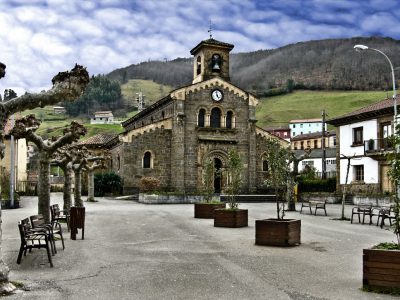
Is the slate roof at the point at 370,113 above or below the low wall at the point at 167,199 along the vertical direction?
above

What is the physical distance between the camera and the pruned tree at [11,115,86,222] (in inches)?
555

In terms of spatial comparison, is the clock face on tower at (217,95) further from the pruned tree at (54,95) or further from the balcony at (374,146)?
the pruned tree at (54,95)

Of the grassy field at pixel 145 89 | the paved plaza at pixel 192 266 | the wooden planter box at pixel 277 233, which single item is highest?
the grassy field at pixel 145 89

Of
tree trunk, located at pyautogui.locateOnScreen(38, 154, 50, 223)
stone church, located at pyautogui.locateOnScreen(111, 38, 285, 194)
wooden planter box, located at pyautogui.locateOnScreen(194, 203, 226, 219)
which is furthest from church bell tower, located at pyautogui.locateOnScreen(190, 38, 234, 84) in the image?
tree trunk, located at pyautogui.locateOnScreen(38, 154, 50, 223)

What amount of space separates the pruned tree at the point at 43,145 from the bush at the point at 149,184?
21.5 meters

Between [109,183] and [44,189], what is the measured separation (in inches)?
1051

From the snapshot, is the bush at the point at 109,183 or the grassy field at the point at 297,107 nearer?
the bush at the point at 109,183

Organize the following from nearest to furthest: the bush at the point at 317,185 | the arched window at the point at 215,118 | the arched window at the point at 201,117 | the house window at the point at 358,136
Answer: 1. the house window at the point at 358,136
2. the bush at the point at 317,185
3. the arched window at the point at 201,117
4. the arched window at the point at 215,118

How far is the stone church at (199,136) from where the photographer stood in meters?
39.1

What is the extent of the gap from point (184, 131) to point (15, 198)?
16011 mm

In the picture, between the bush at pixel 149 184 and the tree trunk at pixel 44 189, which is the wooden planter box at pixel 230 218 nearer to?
the tree trunk at pixel 44 189

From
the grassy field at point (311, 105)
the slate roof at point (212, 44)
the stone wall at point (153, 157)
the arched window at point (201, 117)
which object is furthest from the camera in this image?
the grassy field at point (311, 105)

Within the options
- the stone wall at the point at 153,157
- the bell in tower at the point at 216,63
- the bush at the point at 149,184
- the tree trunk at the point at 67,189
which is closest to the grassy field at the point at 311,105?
the bell in tower at the point at 216,63

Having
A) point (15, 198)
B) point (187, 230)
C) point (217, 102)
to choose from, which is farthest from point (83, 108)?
point (187, 230)
